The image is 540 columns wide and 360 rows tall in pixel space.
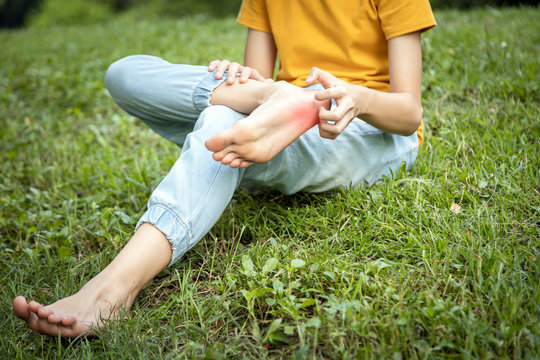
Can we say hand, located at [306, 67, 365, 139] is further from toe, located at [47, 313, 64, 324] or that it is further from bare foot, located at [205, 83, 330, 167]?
toe, located at [47, 313, 64, 324]

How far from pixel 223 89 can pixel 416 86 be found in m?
0.63

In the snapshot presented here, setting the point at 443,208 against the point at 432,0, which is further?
the point at 432,0

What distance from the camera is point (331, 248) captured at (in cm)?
139

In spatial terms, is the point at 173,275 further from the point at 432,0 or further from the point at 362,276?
the point at 432,0

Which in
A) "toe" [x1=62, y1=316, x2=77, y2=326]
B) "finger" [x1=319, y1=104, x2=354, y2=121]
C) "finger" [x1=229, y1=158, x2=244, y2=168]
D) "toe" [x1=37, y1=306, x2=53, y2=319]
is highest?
"finger" [x1=319, y1=104, x2=354, y2=121]

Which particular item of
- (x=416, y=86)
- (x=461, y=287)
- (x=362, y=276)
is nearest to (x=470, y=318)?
(x=461, y=287)

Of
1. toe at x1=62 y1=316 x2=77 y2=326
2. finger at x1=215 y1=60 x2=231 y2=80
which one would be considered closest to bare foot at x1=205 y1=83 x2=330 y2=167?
finger at x1=215 y1=60 x2=231 y2=80

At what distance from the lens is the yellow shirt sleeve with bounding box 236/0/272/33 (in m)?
1.78

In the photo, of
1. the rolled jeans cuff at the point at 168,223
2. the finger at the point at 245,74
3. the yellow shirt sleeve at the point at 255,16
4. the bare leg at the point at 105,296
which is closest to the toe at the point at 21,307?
the bare leg at the point at 105,296

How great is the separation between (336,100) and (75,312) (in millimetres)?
871

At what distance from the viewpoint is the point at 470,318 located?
101 cm

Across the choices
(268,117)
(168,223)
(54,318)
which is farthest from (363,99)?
(54,318)

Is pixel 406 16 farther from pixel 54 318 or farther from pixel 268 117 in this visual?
pixel 54 318

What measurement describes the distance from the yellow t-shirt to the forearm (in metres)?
0.22
